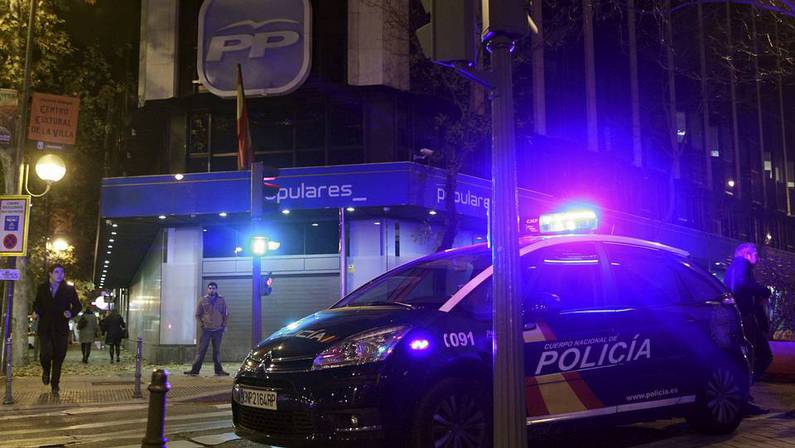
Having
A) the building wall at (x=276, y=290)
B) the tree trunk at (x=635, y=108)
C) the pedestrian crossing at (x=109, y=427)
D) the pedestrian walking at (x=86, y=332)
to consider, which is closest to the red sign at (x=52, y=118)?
the building wall at (x=276, y=290)

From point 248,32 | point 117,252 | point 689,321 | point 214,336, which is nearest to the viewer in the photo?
point 689,321

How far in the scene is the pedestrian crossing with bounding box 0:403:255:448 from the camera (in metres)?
7.05

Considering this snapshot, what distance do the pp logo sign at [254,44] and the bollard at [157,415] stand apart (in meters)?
15.3

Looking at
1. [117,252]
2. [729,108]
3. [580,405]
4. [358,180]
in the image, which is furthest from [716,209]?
[580,405]

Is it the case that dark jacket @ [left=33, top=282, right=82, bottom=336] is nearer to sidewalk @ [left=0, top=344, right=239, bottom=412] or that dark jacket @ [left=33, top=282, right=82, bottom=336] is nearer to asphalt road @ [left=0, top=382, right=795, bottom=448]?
sidewalk @ [left=0, top=344, right=239, bottom=412]

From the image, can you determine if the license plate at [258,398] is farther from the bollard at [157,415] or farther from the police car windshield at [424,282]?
the police car windshield at [424,282]

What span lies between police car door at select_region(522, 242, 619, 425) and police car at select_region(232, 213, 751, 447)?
0.04 feet

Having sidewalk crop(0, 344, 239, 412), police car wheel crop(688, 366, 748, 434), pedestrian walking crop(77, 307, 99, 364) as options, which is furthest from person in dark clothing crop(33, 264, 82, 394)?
pedestrian walking crop(77, 307, 99, 364)

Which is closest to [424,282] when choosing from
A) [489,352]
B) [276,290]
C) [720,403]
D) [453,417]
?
[489,352]

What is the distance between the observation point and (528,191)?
22531 mm

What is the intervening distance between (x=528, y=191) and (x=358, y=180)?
6.88m

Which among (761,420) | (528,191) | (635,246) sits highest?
(528,191)

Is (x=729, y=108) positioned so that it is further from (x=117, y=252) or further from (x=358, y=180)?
(x=117, y=252)

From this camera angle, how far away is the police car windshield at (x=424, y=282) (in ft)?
18.7
